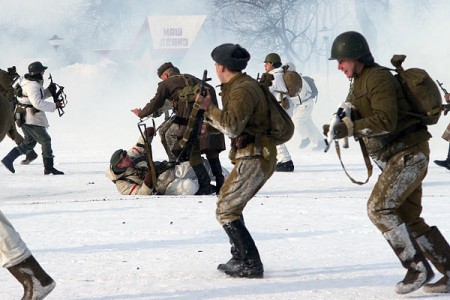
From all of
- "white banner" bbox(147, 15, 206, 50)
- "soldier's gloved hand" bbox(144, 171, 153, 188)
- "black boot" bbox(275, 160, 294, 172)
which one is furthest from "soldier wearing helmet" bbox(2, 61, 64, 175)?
"white banner" bbox(147, 15, 206, 50)

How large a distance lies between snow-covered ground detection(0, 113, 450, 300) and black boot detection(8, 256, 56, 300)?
0.44m

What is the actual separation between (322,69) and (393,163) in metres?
49.3

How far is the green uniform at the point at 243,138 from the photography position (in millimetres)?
6676

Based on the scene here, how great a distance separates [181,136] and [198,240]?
3.54 metres

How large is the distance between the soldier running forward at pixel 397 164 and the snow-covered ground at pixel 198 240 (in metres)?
0.20

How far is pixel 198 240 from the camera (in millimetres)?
8641

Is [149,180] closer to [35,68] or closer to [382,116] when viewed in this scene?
[35,68]

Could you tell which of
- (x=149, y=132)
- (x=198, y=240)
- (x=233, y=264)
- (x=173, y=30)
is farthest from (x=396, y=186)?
(x=173, y=30)

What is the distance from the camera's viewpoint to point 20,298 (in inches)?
247

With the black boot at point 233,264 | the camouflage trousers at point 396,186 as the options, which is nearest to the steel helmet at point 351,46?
the camouflage trousers at point 396,186

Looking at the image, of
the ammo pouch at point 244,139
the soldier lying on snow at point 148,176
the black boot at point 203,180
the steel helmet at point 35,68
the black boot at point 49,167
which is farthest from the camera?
the black boot at point 49,167

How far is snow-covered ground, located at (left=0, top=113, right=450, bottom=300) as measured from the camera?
6585 mm

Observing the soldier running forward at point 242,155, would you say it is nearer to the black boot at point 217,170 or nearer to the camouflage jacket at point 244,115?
the camouflage jacket at point 244,115

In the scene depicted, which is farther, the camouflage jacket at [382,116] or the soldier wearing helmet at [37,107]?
the soldier wearing helmet at [37,107]
